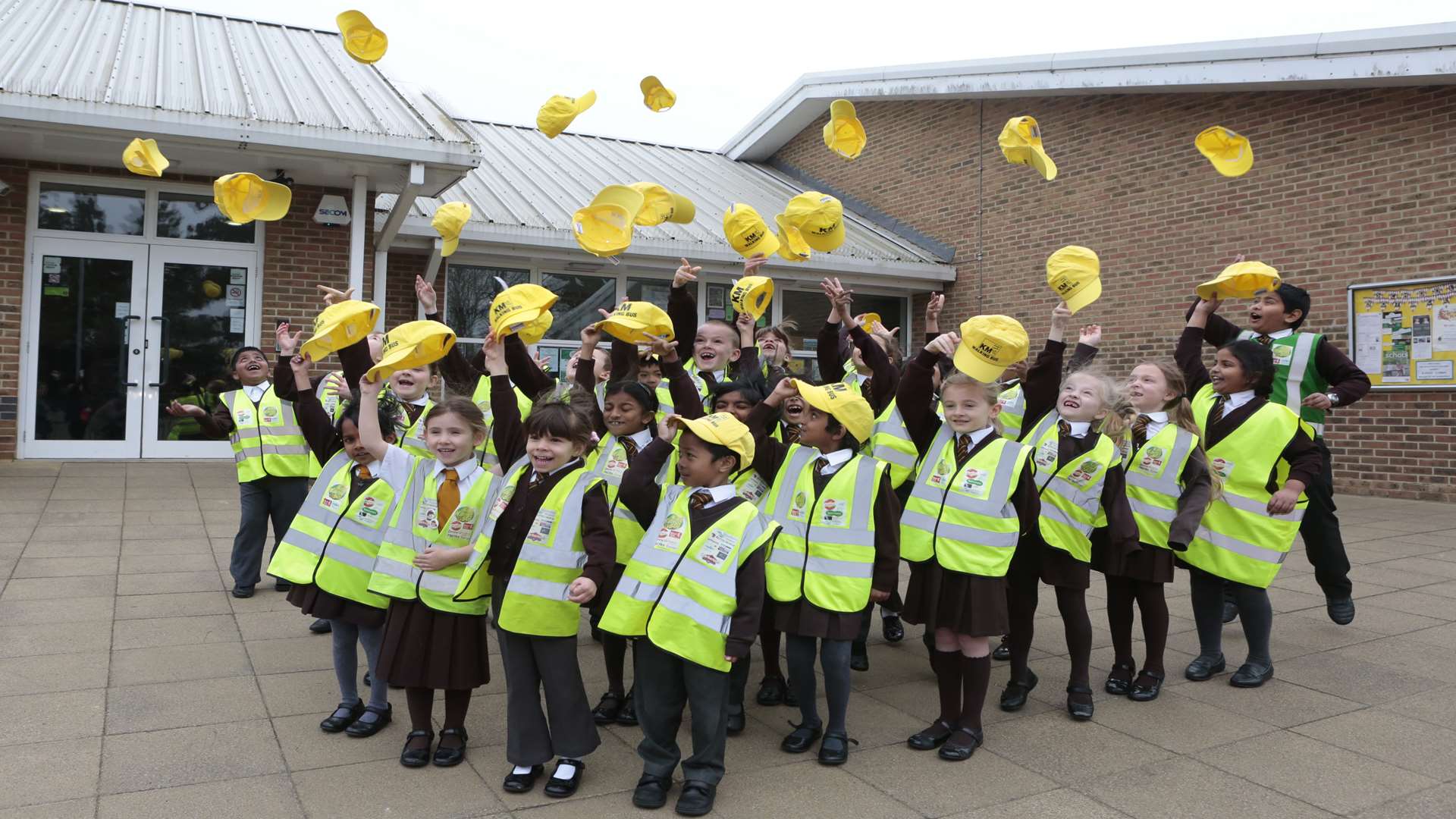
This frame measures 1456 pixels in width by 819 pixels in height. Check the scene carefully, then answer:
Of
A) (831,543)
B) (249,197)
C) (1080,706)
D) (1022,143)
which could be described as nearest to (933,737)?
(1080,706)

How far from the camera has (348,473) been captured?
4.05m

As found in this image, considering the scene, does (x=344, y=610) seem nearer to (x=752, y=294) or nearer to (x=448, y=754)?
(x=448, y=754)

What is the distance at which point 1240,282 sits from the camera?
487 cm

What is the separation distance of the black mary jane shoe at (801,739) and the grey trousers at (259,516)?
11.7 ft

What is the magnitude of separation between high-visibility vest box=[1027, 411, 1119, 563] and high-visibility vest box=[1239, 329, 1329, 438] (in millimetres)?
1585

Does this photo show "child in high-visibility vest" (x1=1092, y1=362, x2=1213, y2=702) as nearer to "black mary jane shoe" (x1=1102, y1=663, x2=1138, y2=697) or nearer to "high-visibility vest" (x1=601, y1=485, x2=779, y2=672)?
"black mary jane shoe" (x1=1102, y1=663, x2=1138, y2=697)

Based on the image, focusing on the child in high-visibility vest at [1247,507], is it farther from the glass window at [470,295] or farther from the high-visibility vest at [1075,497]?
the glass window at [470,295]

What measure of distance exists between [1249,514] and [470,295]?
9369mm

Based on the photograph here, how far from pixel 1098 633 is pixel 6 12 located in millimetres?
12720

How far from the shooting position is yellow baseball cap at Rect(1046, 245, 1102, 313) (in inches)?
169

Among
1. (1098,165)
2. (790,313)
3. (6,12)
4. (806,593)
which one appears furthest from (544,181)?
(806,593)

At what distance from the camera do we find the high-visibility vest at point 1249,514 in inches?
179

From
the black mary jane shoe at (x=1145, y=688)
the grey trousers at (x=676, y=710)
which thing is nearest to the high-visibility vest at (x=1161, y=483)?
the black mary jane shoe at (x=1145, y=688)

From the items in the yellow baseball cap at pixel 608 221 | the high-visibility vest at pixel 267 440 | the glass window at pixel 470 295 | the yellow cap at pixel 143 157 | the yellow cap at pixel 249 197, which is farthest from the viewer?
the glass window at pixel 470 295
